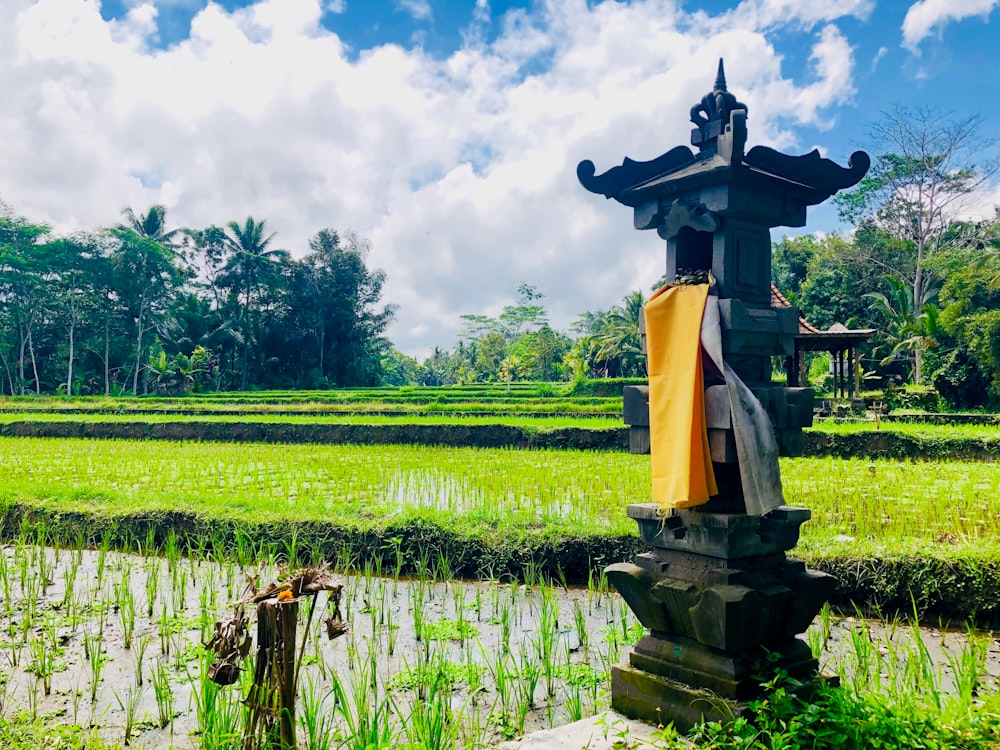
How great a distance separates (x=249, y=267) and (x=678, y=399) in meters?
36.2

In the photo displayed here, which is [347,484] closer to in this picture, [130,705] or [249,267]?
[130,705]

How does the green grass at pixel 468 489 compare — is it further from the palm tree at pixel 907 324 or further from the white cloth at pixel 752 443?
the palm tree at pixel 907 324

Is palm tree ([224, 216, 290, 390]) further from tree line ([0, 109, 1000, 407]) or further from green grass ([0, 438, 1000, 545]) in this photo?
green grass ([0, 438, 1000, 545])

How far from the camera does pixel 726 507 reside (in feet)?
10.4

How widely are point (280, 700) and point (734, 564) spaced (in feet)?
6.40

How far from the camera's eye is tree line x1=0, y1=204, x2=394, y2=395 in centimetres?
3234

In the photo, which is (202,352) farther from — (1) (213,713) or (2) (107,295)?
(1) (213,713)

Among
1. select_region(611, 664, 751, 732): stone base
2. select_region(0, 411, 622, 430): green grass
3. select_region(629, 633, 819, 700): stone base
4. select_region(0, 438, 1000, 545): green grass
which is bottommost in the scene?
select_region(611, 664, 751, 732): stone base

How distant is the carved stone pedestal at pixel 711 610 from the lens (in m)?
2.90

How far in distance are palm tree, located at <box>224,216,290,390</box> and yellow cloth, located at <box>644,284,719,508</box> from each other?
3481cm

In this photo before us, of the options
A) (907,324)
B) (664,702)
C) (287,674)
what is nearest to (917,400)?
(907,324)

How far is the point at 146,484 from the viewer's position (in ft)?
30.7

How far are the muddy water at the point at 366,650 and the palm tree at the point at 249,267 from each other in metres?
31.9

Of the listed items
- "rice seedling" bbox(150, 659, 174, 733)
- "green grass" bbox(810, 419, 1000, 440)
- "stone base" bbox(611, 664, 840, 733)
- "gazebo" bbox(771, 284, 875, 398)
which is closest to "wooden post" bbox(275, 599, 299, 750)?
"rice seedling" bbox(150, 659, 174, 733)
